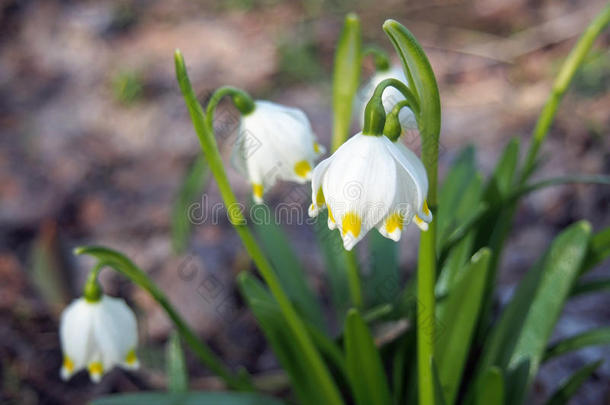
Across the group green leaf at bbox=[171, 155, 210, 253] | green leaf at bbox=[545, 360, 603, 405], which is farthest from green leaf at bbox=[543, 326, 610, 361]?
green leaf at bbox=[171, 155, 210, 253]

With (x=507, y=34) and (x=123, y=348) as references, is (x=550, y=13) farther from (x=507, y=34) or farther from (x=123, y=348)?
(x=123, y=348)

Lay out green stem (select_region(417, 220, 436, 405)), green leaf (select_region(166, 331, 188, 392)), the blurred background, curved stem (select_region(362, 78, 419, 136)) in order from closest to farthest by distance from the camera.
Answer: curved stem (select_region(362, 78, 419, 136)) → green stem (select_region(417, 220, 436, 405)) → green leaf (select_region(166, 331, 188, 392)) → the blurred background

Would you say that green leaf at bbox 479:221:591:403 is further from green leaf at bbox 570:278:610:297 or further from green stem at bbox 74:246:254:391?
green stem at bbox 74:246:254:391

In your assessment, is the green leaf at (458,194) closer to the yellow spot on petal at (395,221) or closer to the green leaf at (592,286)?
the green leaf at (592,286)

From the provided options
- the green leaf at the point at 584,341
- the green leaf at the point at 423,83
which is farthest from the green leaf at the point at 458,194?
the green leaf at the point at 423,83

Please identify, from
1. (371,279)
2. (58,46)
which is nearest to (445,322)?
(371,279)

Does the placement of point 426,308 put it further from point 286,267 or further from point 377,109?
point 286,267
